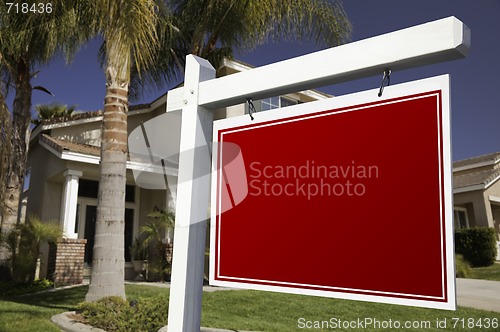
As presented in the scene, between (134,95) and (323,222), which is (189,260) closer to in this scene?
(323,222)

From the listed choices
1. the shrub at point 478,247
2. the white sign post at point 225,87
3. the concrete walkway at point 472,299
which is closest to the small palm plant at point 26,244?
the concrete walkway at point 472,299

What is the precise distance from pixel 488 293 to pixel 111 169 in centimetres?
897

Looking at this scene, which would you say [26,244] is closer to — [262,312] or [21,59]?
[21,59]

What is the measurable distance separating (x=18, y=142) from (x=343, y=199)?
45.6 feet

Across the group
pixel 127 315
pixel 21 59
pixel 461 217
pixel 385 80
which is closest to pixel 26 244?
pixel 21 59

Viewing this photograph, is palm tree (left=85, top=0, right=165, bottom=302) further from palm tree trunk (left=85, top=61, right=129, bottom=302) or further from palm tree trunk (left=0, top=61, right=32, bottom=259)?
palm tree trunk (left=0, top=61, right=32, bottom=259)

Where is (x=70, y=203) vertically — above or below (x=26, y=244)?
above

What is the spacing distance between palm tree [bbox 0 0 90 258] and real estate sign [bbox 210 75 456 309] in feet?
35.6

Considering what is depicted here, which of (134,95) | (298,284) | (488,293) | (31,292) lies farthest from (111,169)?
(134,95)

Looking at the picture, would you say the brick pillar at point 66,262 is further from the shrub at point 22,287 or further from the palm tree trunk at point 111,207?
the palm tree trunk at point 111,207

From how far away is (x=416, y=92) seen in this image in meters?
1.84

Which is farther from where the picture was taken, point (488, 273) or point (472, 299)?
point (488, 273)

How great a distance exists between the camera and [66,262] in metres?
12.7

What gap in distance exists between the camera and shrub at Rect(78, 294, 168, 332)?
604 centimetres
